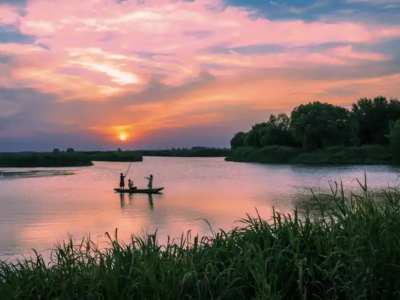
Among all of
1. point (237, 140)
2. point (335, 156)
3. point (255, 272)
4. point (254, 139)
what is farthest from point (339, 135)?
point (255, 272)

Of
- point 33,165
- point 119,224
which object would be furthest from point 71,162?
point 119,224

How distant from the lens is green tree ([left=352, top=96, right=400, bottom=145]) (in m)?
71.7

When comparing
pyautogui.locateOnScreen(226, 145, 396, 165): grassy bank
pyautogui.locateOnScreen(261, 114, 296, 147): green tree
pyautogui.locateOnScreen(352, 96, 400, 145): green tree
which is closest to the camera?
pyautogui.locateOnScreen(226, 145, 396, 165): grassy bank

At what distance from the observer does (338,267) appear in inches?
158

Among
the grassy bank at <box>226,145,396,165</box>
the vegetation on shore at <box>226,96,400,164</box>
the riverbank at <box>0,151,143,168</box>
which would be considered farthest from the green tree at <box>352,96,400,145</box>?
the riverbank at <box>0,151,143,168</box>

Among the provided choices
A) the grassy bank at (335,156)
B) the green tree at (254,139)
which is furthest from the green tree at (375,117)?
the green tree at (254,139)

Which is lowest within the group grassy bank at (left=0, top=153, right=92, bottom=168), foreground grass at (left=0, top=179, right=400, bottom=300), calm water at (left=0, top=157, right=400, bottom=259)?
calm water at (left=0, top=157, right=400, bottom=259)

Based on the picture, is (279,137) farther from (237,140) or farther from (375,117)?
(237,140)

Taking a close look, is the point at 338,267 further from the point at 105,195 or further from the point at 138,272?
the point at 105,195

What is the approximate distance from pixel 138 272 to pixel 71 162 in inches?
2553

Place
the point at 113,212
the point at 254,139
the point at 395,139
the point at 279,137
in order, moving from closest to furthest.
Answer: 1. the point at 113,212
2. the point at 395,139
3. the point at 279,137
4. the point at 254,139

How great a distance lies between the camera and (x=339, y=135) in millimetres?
68250

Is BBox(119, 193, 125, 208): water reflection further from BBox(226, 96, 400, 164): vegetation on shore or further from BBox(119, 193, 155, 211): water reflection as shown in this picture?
BBox(226, 96, 400, 164): vegetation on shore

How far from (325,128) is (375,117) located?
33.0 ft
